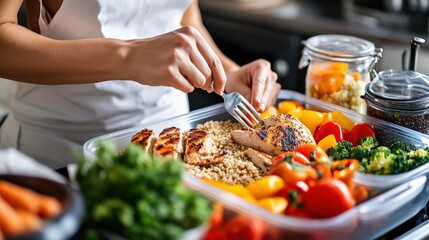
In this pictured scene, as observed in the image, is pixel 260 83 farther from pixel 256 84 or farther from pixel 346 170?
pixel 346 170

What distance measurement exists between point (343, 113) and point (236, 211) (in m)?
0.73

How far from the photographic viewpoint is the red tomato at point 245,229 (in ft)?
3.37

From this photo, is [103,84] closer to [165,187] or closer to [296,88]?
[165,187]

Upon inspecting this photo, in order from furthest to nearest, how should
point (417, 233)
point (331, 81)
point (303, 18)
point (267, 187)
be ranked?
point (303, 18) < point (331, 81) < point (417, 233) < point (267, 187)

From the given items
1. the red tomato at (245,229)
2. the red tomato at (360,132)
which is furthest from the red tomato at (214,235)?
the red tomato at (360,132)

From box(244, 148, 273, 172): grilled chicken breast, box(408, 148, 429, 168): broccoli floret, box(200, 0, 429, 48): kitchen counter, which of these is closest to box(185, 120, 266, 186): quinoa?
box(244, 148, 273, 172): grilled chicken breast

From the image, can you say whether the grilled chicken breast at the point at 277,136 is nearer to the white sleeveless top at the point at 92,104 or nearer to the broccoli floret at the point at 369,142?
the broccoli floret at the point at 369,142

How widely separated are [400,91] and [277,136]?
14.2 inches

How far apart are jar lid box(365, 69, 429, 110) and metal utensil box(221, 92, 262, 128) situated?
1.01 feet

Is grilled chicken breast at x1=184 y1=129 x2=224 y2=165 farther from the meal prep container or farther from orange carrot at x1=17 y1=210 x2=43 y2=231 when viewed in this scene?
orange carrot at x1=17 y1=210 x2=43 y2=231

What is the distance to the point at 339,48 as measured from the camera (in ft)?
6.06

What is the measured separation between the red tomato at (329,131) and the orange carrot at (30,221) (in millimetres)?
880

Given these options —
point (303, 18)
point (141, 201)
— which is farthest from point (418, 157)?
point (303, 18)

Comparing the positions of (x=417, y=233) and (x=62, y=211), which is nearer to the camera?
(x=62, y=211)
